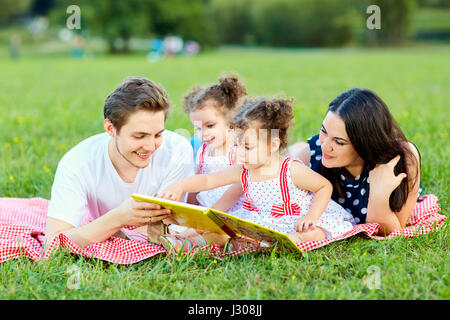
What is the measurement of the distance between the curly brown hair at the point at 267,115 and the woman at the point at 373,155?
0.74 feet

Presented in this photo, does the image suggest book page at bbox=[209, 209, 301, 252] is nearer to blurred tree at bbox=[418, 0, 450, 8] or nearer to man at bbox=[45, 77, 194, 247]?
man at bbox=[45, 77, 194, 247]

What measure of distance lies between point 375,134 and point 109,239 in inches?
63.1

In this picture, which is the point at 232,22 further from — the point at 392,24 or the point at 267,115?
the point at 267,115

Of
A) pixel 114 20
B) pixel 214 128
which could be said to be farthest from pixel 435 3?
pixel 214 128

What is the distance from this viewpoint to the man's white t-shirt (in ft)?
10.2

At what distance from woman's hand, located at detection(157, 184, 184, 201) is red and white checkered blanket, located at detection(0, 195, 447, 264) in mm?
279

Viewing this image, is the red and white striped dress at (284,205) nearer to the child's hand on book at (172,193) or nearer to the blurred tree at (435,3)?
the child's hand on book at (172,193)

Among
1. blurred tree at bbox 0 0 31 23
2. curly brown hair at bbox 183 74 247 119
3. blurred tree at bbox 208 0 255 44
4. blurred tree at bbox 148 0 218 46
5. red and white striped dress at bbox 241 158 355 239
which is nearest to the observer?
red and white striped dress at bbox 241 158 355 239

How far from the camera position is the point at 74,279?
8.62ft

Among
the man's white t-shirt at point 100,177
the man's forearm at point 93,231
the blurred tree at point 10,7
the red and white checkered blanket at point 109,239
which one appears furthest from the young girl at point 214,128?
the blurred tree at point 10,7

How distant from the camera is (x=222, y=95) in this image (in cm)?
391

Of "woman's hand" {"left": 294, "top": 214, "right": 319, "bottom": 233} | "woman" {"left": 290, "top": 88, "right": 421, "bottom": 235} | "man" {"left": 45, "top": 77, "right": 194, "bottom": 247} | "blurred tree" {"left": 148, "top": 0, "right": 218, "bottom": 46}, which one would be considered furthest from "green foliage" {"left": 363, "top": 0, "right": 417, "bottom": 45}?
"woman's hand" {"left": 294, "top": 214, "right": 319, "bottom": 233}

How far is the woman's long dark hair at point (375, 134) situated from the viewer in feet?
10.0
